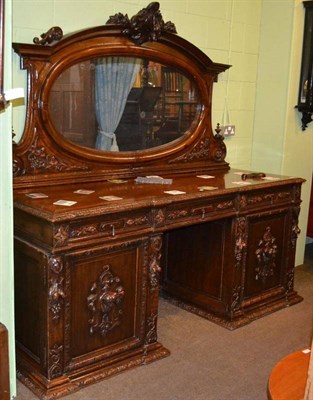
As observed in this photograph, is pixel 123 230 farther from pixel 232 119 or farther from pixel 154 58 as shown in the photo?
pixel 232 119

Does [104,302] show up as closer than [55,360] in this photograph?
No

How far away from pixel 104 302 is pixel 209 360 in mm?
728

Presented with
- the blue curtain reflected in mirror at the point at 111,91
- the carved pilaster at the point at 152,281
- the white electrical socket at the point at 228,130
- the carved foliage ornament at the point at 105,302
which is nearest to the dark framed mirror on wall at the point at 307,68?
the white electrical socket at the point at 228,130

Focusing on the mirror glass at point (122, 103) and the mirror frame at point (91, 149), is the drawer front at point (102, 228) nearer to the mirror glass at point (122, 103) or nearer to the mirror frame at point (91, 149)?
the mirror frame at point (91, 149)

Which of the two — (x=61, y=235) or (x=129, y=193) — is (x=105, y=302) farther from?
(x=129, y=193)

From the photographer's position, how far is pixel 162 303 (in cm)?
371

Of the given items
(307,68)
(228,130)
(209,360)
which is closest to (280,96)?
(307,68)

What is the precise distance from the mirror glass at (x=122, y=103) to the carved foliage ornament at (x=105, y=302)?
2.89ft

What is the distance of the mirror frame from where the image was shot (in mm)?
2832

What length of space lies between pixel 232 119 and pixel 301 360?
2.60 metres

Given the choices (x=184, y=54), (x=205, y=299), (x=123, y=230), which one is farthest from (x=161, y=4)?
(x=205, y=299)

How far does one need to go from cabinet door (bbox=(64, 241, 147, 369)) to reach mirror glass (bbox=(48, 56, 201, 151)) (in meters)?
0.81

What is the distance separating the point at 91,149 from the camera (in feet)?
10.3

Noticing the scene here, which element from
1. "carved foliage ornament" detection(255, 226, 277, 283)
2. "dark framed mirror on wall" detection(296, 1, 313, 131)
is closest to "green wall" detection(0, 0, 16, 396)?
"carved foliage ornament" detection(255, 226, 277, 283)
